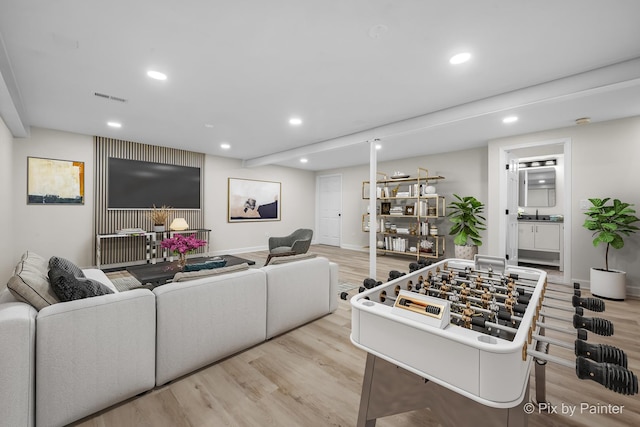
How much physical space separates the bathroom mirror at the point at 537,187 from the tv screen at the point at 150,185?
7.30 metres

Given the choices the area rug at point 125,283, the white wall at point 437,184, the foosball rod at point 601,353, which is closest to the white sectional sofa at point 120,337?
the foosball rod at point 601,353

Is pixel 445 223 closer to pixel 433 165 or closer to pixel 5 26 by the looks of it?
pixel 433 165

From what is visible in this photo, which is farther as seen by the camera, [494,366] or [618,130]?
[618,130]

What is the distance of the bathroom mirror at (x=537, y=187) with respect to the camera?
563 cm

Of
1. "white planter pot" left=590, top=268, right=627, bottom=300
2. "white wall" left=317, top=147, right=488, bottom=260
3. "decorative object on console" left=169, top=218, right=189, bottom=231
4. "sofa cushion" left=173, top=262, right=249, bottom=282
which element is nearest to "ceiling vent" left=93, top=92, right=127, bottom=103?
"sofa cushion" left=173, top=262, right=249, bottom=282

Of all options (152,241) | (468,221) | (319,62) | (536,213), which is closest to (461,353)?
(319,62)

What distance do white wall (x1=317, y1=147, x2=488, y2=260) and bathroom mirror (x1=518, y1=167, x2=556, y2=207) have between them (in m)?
1.42

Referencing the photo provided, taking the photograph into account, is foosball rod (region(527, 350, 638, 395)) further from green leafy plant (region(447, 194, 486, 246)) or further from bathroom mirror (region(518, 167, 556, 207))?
bathroom mirror (region(518, 167, 556, 207))

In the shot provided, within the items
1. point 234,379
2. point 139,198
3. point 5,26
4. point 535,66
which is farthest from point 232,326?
point 139,198

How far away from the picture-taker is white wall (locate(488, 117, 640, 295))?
3.58 meters

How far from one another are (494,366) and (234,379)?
1.67m

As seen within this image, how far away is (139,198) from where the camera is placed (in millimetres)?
5266

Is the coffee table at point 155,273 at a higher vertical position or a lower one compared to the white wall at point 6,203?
lower

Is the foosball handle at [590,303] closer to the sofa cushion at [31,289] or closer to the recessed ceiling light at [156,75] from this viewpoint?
the sofa cushion at [31,289]
